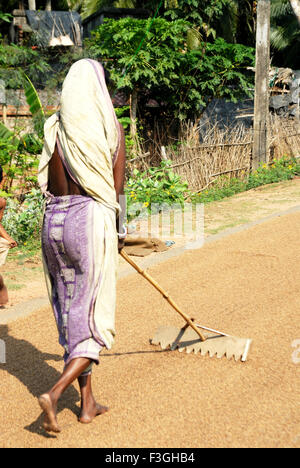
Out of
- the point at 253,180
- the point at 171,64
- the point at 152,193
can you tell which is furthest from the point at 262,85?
the point at 152,193

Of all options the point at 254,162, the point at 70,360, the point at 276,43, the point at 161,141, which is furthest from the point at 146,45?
the point at 276,43

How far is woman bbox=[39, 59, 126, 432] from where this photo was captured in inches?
120

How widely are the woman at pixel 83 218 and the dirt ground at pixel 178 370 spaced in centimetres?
32

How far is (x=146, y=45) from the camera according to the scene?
11.9 meters

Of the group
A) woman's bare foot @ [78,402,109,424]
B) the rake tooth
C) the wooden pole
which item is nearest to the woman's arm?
woman's bare foot @ [78,402,109,424]

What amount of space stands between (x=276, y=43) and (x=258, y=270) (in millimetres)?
23502

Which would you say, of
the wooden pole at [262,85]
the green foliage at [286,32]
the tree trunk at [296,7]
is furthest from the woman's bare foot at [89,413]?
the green foliage at [286,32]

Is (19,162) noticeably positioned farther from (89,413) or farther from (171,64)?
(89,413)

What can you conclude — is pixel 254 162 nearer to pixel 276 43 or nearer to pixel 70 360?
pixel 70 360

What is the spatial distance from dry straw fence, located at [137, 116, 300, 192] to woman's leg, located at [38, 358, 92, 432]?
7.77 m

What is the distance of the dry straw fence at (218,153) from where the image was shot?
1098 cm

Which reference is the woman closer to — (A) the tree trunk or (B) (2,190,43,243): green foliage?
(B) (2,190,43,243): green foliage

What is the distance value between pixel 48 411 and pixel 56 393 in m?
0.10

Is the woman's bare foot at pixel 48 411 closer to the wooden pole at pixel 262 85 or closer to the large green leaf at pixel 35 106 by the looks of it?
the large green leaf at pixel 35 106
